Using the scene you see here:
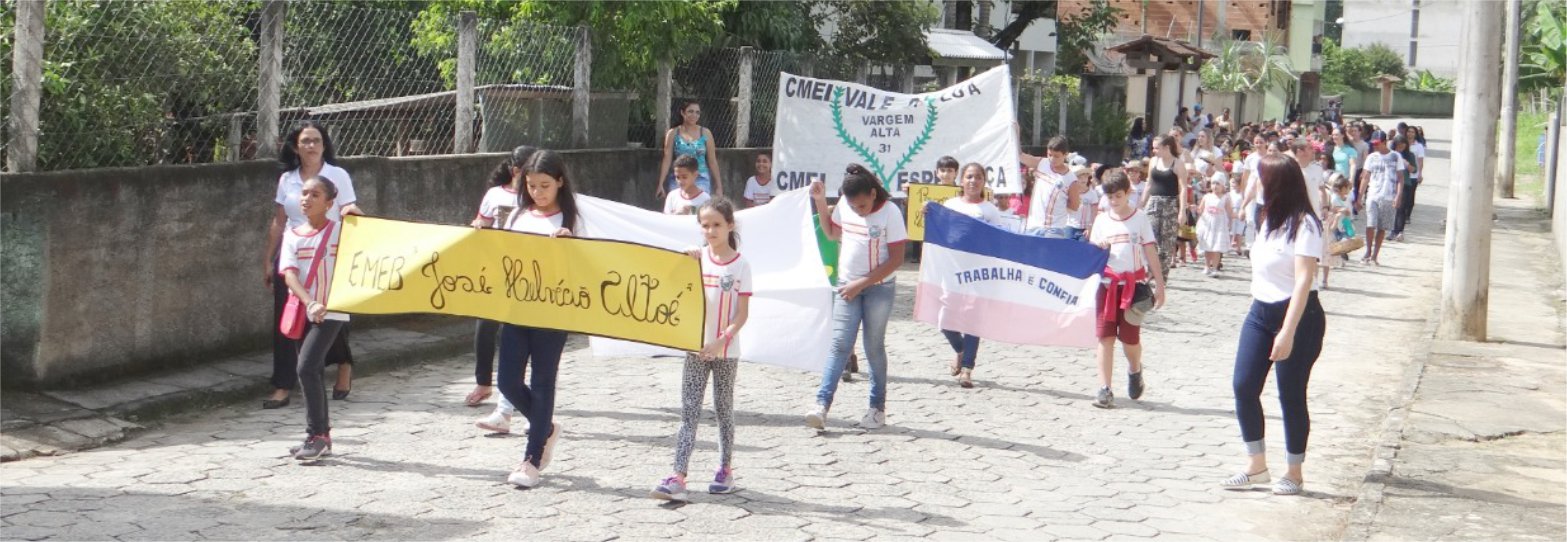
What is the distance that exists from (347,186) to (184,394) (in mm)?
1468

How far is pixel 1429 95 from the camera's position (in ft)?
319

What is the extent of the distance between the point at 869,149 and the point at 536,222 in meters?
7.50

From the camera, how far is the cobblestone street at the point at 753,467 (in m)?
6.82

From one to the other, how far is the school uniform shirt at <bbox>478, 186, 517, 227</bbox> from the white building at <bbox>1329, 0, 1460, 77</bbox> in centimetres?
10020

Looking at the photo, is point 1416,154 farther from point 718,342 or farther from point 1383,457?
point 718,342

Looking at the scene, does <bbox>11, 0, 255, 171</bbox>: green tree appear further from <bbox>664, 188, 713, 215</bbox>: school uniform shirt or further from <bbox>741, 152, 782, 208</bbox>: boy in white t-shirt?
<bbox>741, 152, 782, 208</bbox>: boy in white t-shirt

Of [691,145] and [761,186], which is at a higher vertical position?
[691,145]

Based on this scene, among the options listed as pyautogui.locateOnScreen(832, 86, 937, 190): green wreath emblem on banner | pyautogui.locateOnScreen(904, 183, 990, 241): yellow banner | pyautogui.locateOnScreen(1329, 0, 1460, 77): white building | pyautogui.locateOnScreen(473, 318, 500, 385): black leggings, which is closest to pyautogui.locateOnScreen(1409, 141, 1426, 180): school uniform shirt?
→ pyautogui.locateOnScreen(832, 86, 937, 190): green wreath emblem on banner

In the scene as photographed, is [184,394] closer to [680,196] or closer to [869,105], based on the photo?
[680,196]

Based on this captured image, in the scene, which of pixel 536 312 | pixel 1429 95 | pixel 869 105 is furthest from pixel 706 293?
pixel 1429 95

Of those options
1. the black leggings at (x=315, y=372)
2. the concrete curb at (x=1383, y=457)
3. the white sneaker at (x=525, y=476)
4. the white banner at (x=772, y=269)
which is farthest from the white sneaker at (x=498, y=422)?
the concrete curb at (x=1383, y=457)

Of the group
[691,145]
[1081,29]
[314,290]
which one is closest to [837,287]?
[314,290]

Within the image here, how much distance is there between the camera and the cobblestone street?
682 cm

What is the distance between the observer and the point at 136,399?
354 inches
